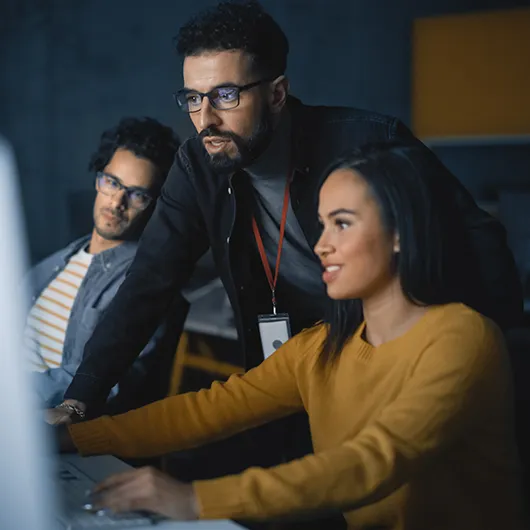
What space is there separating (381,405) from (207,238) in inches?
24.7

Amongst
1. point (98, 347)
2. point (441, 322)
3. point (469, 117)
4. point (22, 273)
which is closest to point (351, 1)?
point (469, 117)

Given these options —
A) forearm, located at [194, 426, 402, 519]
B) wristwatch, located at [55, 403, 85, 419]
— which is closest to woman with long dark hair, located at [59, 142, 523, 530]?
forearm, located at [194, 426, 402, 519]

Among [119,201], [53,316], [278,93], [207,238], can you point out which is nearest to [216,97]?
[278,93]

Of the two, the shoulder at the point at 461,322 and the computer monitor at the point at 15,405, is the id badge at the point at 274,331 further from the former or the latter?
the computer monitor at the point at 15,405

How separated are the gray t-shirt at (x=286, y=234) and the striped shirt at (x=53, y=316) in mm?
475

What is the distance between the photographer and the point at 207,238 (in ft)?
5.11

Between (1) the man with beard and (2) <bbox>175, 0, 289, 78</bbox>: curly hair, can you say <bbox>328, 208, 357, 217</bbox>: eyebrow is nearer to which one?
(1) the man with beard

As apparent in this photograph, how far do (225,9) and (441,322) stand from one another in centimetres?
66

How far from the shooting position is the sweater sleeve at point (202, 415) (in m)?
1.15

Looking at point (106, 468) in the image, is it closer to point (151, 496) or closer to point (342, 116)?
point (151, 496)

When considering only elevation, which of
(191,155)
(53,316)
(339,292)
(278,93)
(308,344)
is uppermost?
(278,93)

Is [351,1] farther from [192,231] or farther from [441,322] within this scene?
[441,322]

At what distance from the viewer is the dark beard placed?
1.32 meters

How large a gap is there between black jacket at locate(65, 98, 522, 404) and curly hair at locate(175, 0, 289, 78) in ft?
0.32
